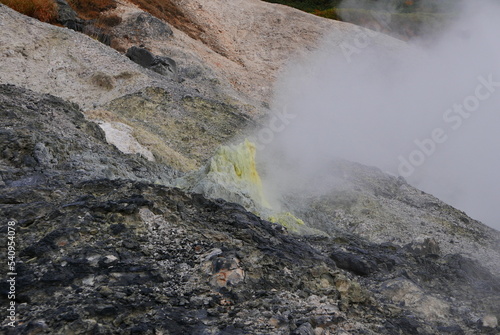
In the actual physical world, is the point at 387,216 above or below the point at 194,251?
below

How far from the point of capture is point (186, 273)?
173 inches

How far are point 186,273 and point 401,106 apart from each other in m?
18.7

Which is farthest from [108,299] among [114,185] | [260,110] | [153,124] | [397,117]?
[397,117]

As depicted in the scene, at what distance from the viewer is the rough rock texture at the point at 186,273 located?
3.86 m

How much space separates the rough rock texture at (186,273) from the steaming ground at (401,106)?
5.72 m

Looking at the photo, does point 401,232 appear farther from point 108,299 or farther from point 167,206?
point 108,299

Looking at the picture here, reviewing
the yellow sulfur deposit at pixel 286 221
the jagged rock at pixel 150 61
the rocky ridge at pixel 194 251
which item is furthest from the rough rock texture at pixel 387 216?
the jagged rock at pixel 150 61

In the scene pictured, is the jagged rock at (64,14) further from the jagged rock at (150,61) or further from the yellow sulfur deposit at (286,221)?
the yellow sulfur deposit at (286,221)

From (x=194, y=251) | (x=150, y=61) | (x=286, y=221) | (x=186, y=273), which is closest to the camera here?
(x=186, y=273)

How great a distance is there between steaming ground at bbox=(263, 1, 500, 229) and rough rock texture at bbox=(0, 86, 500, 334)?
5717 millimetres

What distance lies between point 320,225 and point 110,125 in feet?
15.3

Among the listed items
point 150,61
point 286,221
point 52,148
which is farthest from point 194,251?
point 150,61

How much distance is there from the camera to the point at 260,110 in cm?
1620

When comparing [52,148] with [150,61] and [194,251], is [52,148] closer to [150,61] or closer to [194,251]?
[194,251]
